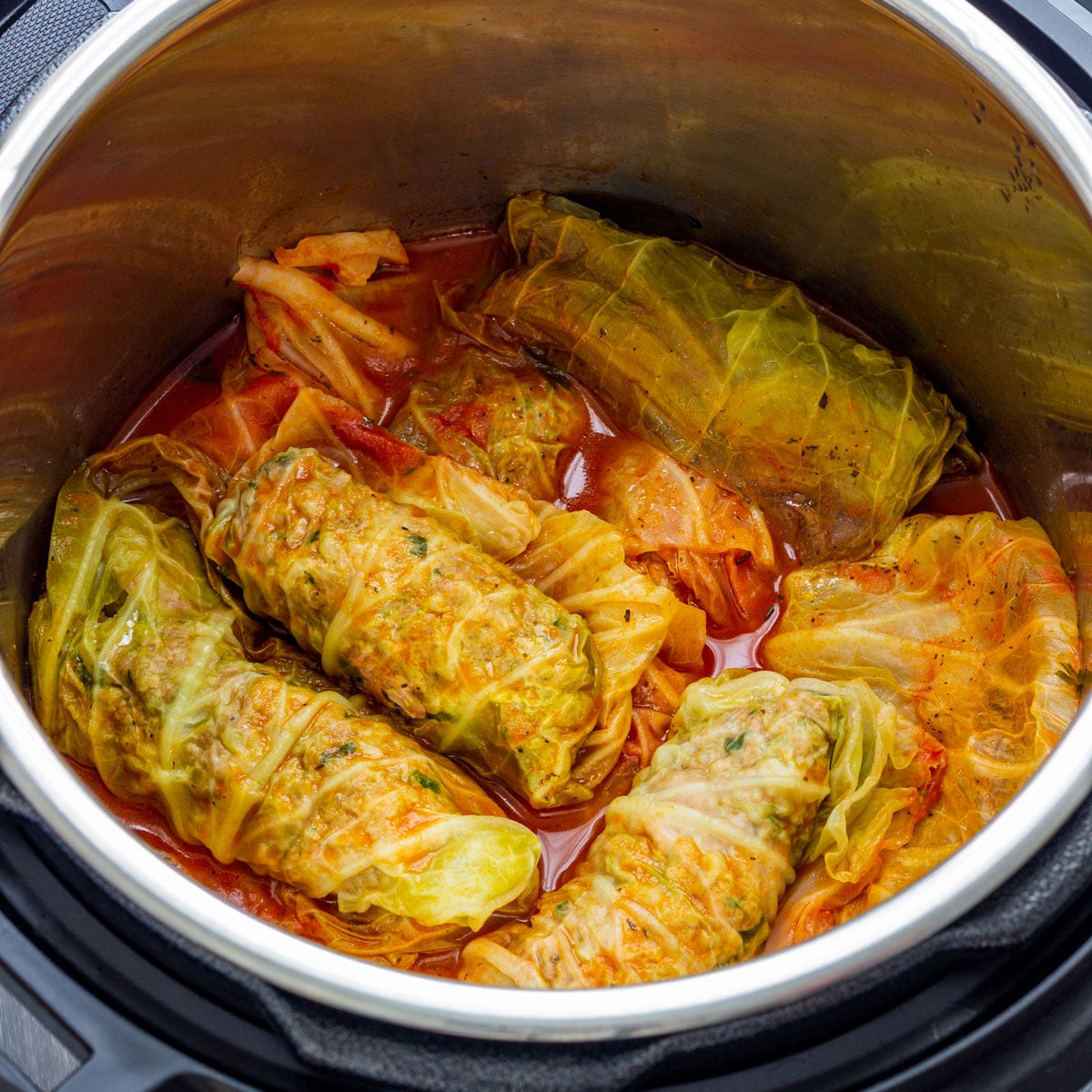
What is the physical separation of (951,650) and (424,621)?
1.35 m

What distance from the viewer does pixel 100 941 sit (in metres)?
1.91

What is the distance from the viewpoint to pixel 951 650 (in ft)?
9.33

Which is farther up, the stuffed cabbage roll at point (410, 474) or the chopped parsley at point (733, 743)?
the stuffed cabbage roll at point (410, 474)

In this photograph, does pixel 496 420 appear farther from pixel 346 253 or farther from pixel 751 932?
pixel 751 932

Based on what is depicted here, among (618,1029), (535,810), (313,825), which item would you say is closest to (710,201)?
(535,810)

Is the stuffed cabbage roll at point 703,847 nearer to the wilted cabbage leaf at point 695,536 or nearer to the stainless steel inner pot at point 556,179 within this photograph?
the wilted cabbage leaf at point 695,536

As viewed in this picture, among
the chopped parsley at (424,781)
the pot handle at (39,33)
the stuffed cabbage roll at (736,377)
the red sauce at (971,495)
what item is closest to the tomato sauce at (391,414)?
the red sauce at (971,495)

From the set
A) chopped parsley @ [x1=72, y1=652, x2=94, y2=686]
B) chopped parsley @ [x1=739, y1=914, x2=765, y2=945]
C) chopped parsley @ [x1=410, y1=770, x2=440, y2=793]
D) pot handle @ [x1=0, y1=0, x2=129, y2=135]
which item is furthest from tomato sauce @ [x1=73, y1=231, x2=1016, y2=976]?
pot handle @ [x1=0, y1=0, x2=129, y2=135]

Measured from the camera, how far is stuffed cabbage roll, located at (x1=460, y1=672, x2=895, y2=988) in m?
2.33

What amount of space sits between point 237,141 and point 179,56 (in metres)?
0.46

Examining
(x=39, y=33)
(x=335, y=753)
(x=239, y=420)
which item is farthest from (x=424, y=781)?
(x=39, y=33)

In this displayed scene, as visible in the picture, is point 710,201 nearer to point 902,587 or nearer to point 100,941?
point 902,587

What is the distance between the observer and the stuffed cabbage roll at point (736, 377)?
3.09 m

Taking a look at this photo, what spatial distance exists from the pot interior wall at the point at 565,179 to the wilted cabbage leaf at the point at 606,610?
1.05m
